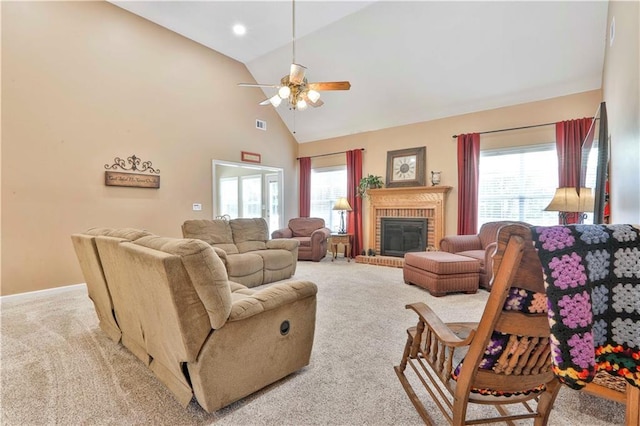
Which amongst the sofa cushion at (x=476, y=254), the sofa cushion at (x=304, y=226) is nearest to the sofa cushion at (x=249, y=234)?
the sofa cushion at (x=304, y=226)

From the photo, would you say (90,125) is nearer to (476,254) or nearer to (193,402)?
(193,402)

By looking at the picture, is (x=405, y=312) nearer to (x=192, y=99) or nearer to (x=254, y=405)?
(x=254, y=405)

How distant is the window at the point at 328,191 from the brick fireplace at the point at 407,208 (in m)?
0.98

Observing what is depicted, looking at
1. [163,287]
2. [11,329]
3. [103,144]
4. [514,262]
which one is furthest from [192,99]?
[514,262]

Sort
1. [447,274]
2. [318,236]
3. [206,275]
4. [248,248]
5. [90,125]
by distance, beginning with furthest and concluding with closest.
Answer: [318,236] → [248,248] → [90,125] → [447,274] → [206,275]

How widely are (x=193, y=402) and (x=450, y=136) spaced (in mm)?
5398

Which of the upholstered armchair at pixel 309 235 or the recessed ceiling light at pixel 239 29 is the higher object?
the recessed ceiling light at pixel 239 29

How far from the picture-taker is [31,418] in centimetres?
157

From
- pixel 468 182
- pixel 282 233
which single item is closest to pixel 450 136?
pixel 468 182

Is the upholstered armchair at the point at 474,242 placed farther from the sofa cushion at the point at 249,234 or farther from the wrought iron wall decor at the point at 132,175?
the wrought iron wall decor at the point at 132,175

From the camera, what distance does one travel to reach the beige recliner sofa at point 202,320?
1.44 metres

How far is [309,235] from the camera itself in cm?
643

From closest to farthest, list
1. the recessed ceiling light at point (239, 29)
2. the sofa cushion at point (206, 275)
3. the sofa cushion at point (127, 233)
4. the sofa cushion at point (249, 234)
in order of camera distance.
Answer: the sofa cushion at point (206, 275) → the sofa cushion at point (127, 233) → the sofa cushion at point (249, 234) → the recessed ceiling light at point (239, 29)

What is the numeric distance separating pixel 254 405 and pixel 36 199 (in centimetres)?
413
